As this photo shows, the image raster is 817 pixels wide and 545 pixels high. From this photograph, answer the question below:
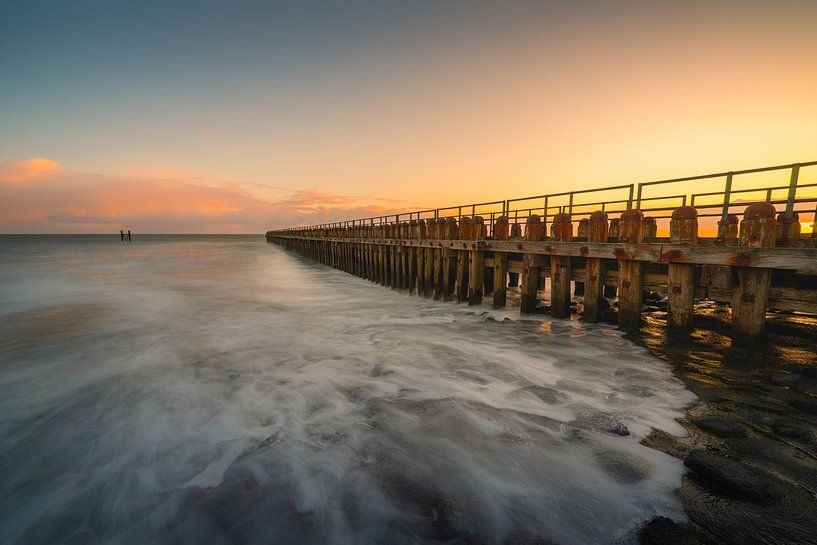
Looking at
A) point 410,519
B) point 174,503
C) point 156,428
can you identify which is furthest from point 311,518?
point 156,428

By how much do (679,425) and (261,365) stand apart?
23.1 feet

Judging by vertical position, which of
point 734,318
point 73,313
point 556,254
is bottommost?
point 73,313

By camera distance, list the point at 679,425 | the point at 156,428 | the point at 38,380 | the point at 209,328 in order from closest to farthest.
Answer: the point at 679,425
the point at 156,428
the point at 38,380
the point at 209,328

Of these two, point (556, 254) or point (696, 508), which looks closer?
point (696, 508)

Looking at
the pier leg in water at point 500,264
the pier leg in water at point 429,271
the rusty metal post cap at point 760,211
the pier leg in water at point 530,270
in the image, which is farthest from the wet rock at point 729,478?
the pier leg in water at point 429,271

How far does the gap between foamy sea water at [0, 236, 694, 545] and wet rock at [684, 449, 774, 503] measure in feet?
0.68

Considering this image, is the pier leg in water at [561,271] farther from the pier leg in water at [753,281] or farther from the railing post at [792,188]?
the railing post at [792,188]

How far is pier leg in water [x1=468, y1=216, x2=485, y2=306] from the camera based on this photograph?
1191cm

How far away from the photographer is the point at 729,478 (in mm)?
3189

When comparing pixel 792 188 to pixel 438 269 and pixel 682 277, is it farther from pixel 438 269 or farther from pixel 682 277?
pixel 438 269

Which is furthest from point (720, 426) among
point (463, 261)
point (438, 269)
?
point (438, 269)

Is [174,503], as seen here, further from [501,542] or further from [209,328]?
[209,328]

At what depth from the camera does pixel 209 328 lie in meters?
11.0

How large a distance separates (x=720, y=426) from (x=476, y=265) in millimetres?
8254
